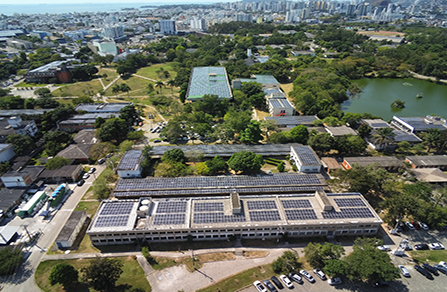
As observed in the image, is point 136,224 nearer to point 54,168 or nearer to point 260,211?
point 260,211

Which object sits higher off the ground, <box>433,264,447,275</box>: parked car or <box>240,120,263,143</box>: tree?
<box>240,120,263,143</box>: tree

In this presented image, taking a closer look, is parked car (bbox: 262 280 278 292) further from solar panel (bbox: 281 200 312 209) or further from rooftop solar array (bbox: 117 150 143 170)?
rooftop solar array (bbox: 117 150 143 170)

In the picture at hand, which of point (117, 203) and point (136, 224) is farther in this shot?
point (117, 203)

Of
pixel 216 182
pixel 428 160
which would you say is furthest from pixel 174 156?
pixel 428 160

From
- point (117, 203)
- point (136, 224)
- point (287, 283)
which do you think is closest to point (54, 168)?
A: point (117, 203)

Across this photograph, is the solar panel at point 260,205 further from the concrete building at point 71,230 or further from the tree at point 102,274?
the concrete building at point 71,230

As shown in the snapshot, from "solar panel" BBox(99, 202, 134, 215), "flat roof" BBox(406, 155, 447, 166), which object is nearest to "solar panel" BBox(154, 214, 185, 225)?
"solar panel" BBox(99, 202, 134, 215)
